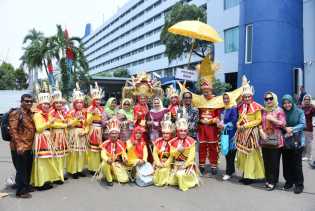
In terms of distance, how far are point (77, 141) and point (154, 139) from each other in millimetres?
1497

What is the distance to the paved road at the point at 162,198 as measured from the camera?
18.1 feet

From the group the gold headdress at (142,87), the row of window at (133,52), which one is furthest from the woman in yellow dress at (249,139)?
the row of window at (133,52)

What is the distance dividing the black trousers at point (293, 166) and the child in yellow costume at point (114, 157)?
2782 millimetres

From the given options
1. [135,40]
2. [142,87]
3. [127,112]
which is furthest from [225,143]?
[135,40]

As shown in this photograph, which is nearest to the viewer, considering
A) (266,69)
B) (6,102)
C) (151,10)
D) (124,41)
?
(266,69)

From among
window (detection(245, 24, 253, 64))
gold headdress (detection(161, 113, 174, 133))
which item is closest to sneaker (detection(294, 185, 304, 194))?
gold headdress (detection(161, 113, 174, 133))

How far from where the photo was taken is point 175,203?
5.73m

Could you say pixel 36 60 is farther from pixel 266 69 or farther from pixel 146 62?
pixel 146 62

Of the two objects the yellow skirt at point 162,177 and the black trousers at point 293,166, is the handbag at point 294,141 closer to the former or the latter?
the black trousers at point 293,166

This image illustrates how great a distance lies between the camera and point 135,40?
7788 centimetres

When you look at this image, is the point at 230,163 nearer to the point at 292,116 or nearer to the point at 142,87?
the point at 292,116

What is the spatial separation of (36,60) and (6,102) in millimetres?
8708

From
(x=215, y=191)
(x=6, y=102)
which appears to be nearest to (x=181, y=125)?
(x=215, y=191)

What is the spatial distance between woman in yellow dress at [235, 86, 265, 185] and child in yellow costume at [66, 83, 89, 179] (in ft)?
9.73
